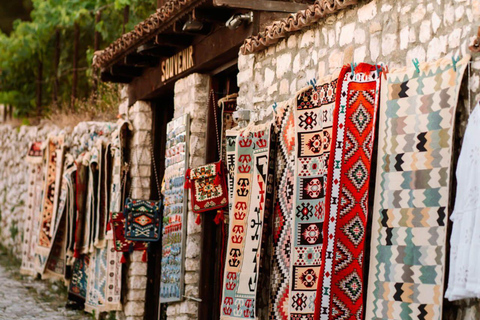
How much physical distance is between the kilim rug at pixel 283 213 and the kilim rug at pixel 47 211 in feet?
22.5

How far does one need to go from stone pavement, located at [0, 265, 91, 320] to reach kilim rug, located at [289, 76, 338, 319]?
5100 millimetres

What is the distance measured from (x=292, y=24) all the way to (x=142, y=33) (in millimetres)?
3069

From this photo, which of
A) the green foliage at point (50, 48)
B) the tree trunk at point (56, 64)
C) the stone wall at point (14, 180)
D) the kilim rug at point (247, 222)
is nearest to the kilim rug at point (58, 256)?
the stone wall at point (14, 180)

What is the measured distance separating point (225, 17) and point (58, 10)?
9.46 metres

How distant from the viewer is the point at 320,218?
5.28 meters

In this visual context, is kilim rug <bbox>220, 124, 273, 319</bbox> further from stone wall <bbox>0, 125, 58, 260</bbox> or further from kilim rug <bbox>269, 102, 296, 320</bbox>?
stone wall <bbox>0, 125, 58, 260</bbox>

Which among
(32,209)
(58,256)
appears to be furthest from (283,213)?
(32,209)

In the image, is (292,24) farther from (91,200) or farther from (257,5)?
(91,200)

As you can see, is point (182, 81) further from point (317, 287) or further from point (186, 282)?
point (317, 287)

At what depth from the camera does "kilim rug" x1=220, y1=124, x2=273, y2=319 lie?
5970mm

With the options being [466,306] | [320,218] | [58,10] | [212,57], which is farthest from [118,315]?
[58,10]

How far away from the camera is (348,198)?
487 cm

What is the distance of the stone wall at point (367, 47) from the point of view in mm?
4141

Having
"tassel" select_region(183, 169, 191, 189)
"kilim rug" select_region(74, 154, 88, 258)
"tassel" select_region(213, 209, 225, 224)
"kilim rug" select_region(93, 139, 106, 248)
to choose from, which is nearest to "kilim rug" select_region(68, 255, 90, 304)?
"kilim rug" select_region(74, 154, 88, 258)
